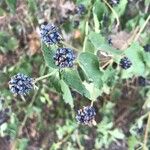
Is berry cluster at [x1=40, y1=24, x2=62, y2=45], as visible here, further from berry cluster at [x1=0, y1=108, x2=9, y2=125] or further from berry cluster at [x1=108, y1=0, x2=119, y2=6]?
berry cluster at [x1=0, y1=108, x2=9, y2=125]

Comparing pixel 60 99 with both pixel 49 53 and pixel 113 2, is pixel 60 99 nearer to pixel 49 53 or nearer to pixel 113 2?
pixel 113 2

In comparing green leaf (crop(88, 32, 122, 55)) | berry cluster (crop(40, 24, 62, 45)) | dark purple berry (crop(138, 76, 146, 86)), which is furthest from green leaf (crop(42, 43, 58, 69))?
dark purple berry (crop(138, 76, 146, 86))

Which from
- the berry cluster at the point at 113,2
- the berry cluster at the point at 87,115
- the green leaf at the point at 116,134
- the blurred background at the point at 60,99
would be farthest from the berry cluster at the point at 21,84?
the green leaf at the point at 116,134

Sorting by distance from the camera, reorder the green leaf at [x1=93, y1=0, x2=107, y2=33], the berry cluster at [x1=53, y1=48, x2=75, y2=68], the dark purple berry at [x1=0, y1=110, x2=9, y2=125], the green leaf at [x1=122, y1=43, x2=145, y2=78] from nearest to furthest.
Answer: the berry cluster at [x1=53, y1=48, x2=75, y2=68]
the green leaf at [x1=122, y1=43, x2=145, y2=78]
the green leaf at [x1=93, y1=0, x2=107, y2=33]
the dark purple berry at [x1=0, y1=110, x2=9, y2=125]

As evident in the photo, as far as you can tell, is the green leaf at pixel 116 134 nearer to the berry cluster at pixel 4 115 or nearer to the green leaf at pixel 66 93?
the berry cluster at pixel 4 115

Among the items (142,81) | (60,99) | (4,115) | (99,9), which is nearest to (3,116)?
(4,115)

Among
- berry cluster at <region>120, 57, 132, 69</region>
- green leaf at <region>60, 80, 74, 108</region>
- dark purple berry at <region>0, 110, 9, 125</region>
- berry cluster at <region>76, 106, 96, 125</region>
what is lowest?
berry cluster at <region>76, 106, 96, 125</region>
